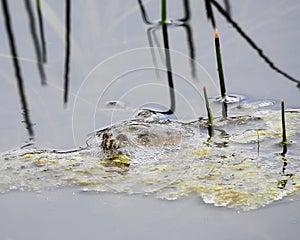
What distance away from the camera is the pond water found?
2.59 metres

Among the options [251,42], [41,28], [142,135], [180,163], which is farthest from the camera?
[41,28]

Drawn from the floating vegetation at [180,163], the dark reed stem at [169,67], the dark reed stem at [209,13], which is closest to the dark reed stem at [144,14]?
the dark reed stem at [169,67]

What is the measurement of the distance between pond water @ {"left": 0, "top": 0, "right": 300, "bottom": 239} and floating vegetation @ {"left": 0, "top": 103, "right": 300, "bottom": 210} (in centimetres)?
1

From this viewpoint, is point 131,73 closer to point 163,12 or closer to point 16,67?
point 163,12

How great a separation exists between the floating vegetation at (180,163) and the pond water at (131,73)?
14mm

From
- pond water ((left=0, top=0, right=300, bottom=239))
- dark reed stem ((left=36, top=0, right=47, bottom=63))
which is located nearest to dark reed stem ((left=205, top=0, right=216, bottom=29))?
pond water ((left=0, top=0, right=300, bottom=239))

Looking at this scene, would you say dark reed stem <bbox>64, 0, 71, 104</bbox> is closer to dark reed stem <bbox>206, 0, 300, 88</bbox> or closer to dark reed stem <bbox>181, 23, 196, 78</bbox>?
dark reed stem <bbox>181, 23, 196, 78</bbox>

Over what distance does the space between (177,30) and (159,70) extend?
398mm

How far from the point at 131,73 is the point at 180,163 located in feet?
2.49

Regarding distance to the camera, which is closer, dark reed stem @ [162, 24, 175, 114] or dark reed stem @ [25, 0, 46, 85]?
dark reed stem @ [162, 24, 175, 114]

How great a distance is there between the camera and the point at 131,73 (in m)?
3.06

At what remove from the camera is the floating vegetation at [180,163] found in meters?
2.26

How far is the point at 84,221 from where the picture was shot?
2.17 m

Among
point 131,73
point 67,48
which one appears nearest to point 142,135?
point 131,73
